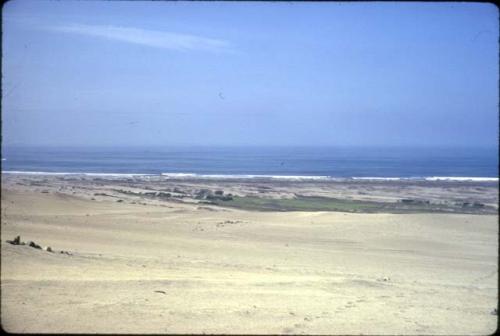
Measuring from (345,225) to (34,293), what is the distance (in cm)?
1261

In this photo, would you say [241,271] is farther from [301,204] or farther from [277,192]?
[277,192]

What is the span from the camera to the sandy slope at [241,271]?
5.38m

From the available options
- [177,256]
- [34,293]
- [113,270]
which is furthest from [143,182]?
[34,293]

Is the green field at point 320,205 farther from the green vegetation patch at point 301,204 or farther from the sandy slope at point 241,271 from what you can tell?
the sandy slope at point 241,271

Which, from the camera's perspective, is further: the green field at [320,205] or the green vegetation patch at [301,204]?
the green vegetation patch at [301,204]

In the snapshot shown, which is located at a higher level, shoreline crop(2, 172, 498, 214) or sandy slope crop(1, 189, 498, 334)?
shoreline crop(2, 172, 498, 214)

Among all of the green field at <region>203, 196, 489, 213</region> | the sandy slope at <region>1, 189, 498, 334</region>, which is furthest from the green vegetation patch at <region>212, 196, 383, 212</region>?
the sandy slope at <region>1, 189, 498, 334</region>

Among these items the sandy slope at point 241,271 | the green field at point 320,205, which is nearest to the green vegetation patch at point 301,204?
the green field at point 320,205

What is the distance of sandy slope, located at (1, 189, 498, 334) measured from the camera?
5.38 m

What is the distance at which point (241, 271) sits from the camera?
922cm

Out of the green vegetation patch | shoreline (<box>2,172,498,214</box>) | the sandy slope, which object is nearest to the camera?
the sandy slope

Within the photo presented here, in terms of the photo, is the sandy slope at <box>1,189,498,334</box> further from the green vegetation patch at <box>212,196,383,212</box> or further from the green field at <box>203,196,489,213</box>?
the green vegetation patch at <box>212,196,383,212</box>

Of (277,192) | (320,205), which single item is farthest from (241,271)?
(277,192)

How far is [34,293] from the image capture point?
5984 mm
